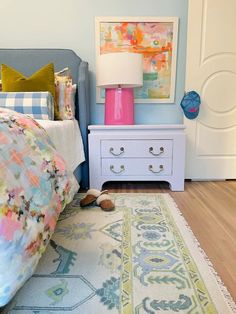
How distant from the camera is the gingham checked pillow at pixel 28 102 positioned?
1736mm

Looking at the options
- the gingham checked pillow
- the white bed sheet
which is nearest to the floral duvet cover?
the white bed sheet

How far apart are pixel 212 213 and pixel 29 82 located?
1.58 meters

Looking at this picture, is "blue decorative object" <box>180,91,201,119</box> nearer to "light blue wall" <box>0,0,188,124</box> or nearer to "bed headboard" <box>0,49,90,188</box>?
"light blue wall" <box>0,0,188,124</box>

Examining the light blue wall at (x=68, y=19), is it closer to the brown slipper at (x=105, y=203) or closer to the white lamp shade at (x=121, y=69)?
the white lamp shade at (x=121, y=69)

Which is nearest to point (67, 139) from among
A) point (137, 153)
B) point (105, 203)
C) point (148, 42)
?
point (105, 203)

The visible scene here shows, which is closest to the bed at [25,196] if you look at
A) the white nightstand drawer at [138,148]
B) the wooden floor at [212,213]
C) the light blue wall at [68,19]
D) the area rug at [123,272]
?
the area rug at [123,272]

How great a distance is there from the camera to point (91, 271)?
1.01 metres

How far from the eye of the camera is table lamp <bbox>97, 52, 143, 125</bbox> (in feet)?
6.75

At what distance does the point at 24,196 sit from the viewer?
72 centimetres

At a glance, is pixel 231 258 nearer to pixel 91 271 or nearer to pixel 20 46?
pixel 91 271

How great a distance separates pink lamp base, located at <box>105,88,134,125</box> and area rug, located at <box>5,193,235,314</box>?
0.95 metres

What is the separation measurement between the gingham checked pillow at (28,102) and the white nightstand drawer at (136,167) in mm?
620

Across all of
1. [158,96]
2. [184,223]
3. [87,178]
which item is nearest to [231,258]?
[184,223]

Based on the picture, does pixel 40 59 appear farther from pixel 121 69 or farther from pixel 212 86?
pixel 212 86
